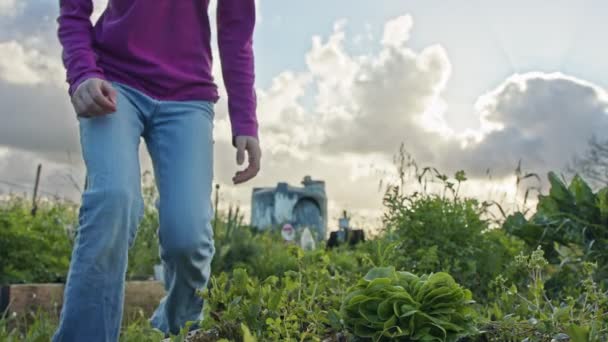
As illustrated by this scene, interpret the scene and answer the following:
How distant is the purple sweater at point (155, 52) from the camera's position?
2.79 m

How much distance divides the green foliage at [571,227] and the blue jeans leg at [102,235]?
2498 mm

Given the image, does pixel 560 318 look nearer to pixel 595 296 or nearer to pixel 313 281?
pixel 595 296

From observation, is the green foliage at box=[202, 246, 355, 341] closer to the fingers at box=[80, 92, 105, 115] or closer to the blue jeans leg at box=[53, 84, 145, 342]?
the blue jeans leg at box=[53, 84, 145, 342]

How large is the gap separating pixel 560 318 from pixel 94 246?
4.48ft

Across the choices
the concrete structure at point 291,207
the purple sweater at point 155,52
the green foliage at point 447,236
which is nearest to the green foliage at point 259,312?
the purple sweater at point 155,52

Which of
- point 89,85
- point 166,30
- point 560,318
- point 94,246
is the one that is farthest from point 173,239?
point 560,318

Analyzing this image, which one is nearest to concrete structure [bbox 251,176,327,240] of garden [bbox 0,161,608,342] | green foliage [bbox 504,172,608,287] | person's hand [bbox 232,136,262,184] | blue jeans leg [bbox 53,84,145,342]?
garden [bbox 0,161,608,342]

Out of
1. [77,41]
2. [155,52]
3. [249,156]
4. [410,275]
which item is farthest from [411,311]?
[77,41]

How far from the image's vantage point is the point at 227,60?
10.5 feet

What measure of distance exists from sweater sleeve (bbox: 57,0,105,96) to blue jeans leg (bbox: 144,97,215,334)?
279 millimetres

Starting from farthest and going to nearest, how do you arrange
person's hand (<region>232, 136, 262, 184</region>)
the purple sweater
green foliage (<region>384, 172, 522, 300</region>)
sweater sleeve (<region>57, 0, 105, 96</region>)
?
green foliage (<region>384, 172, 522, 300</region>), person's hand (<region>232, 136, 262, 184</region>), the purple sweater, sweater sleeve (<region>57, 0, 105, 96</region>)

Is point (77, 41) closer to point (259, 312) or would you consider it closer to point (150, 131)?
point (150, 131)

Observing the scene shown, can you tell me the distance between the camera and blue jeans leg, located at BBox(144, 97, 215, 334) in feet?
8.56

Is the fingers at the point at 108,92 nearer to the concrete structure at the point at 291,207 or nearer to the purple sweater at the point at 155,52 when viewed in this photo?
the purple sweater at the point at 155,52
